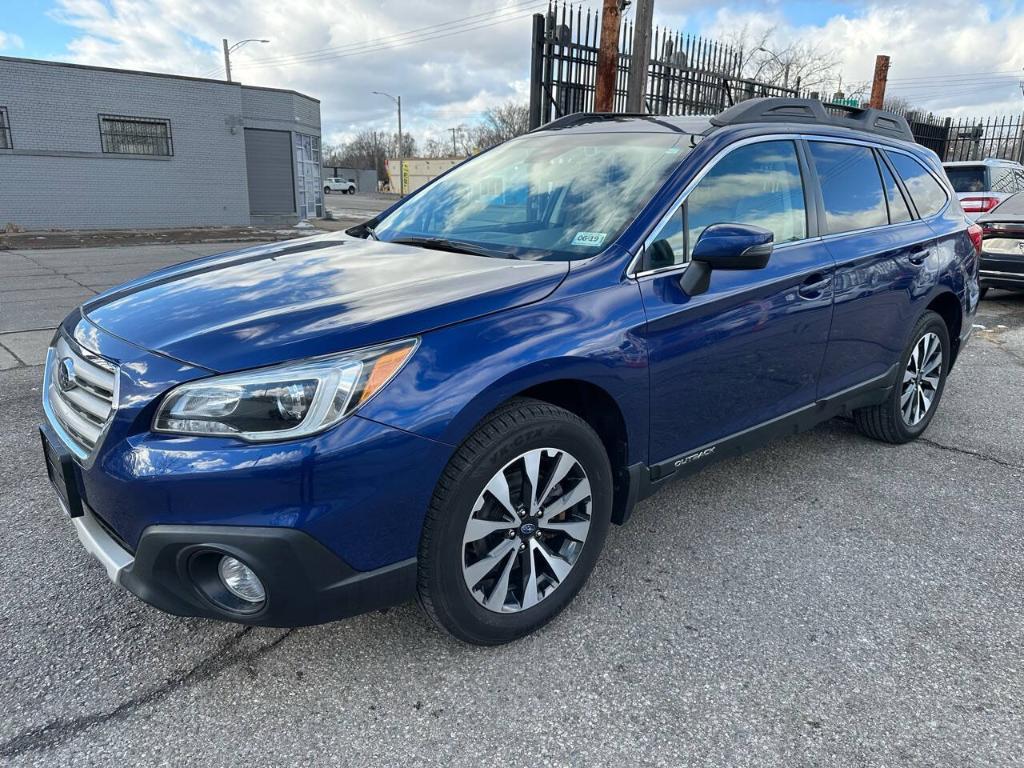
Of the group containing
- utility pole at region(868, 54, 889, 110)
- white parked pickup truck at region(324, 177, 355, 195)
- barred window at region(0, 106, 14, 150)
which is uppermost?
utility pole at region(868, 54, 889, 110)

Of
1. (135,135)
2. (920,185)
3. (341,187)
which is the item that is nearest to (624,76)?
(920,185)

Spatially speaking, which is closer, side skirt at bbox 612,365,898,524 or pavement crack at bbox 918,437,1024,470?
side skirt at bbox 612,365,898,524

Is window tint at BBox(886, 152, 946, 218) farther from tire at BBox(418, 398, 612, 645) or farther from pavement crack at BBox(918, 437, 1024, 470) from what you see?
tire at BBox(418, 398, 612, 645)

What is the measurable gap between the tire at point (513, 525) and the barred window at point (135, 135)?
71.5ft

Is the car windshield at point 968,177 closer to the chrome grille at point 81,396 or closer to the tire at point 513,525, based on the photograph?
the tire at point 513,525

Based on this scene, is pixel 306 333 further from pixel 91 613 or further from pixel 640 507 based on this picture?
pixel 640 507

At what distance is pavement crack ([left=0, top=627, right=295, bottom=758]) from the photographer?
2.01 metres

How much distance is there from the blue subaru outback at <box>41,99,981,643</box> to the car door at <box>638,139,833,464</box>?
13 millimetres

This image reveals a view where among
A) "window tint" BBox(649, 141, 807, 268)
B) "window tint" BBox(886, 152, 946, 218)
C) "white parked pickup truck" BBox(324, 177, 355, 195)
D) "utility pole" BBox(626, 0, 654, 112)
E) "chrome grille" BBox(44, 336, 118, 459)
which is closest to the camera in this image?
"chrome grille" BBox(44, 336, 118, 459)

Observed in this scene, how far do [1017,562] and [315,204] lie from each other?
24.4m

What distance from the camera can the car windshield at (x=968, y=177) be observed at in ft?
40.5

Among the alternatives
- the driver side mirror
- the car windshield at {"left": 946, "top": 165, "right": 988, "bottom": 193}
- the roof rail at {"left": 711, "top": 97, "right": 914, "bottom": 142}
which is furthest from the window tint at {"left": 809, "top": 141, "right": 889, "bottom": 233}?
the car windshield at {"left": 946, "top": 165, "right": 988, "bottom": 193}

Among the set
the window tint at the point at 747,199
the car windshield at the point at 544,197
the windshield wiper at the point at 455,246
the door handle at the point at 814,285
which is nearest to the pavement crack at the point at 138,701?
the windshield wiper at the point at 455,246

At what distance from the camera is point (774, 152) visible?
328 centimetres
